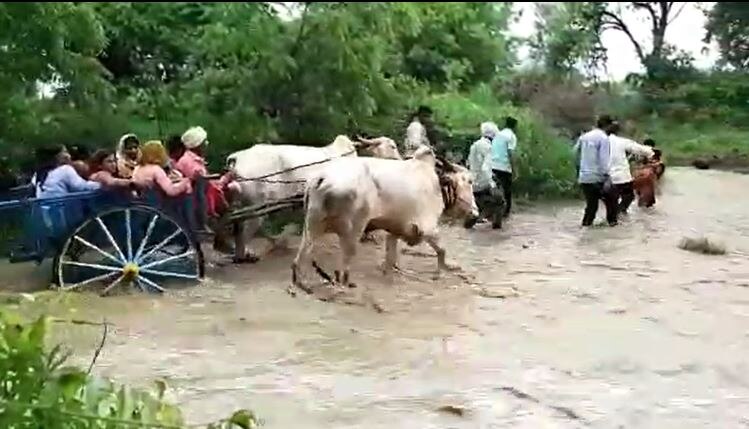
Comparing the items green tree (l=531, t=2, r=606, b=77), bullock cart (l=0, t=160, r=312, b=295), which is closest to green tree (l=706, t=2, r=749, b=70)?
green tree (l=531, t=2, r=606, b=77)

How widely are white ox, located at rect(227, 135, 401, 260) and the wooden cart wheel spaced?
124cm

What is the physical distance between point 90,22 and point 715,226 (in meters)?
8.86

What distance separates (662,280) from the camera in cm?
1121

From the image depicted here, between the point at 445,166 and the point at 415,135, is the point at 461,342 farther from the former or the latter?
the point at 415,135

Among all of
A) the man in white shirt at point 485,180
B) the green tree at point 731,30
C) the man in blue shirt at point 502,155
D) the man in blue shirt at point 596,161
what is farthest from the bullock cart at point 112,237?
the green tree at point 731,30

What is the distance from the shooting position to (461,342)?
8.38 meters

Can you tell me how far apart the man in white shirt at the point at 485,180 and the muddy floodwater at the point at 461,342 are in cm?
164

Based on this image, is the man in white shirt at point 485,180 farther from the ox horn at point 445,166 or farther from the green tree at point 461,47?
the green tree at point 461,47

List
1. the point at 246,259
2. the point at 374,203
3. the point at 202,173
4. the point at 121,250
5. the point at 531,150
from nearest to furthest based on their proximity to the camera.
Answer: the point at 121,250, the point at 374,203, the point at 202,173, the point at 246,259, the point at 531,150

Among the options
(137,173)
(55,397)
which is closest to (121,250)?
(137,173)

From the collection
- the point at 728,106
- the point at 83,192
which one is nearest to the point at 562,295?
the point at 83,192

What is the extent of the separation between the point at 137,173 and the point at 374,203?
2097 millimetres

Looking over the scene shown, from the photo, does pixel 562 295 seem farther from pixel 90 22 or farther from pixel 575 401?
pixel 90 22

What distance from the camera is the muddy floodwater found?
664 cm
